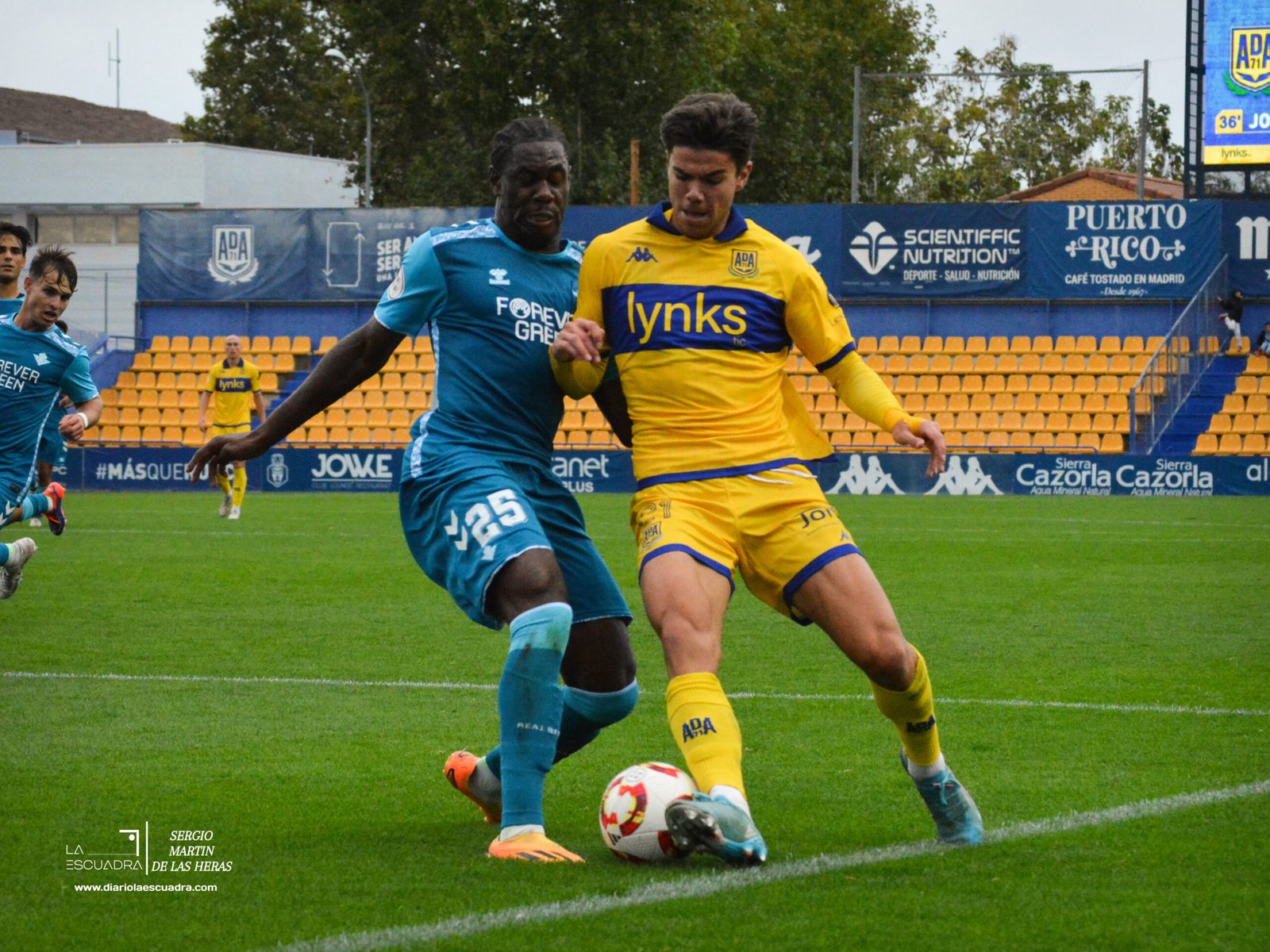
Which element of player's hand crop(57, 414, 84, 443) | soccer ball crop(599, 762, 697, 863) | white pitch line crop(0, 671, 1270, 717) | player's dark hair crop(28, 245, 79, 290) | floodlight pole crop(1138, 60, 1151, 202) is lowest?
white pitch line crop(0, 671, 1270, 717)

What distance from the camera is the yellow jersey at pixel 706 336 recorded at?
4.81 m

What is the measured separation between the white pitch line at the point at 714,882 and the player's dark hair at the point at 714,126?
1963 millimetres

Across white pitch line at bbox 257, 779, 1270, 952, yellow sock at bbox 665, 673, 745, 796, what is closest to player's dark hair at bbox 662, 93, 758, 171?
yellow sock at bbox 665, 673, 745, 796

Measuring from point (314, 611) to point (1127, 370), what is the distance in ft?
70.7

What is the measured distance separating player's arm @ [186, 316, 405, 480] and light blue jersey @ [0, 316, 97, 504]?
539 centimetres

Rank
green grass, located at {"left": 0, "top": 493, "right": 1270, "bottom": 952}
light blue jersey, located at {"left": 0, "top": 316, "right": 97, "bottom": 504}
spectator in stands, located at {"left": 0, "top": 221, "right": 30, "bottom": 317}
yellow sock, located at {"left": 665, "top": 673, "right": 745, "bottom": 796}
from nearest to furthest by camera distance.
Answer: green grass, located at {"left": 0, "top": 493, "right": 1270, "bottom": 952}
yellow sock, located at {"left": 665, "top": 673, "right": 745, "bottom": 796}
light blue jersey, located at {"left": 0, "top": 316, "right": 97, "bottom": 504}
spectator in stands, located at {"left": 0, "top": 221, "right": 30, "bottom": 317}

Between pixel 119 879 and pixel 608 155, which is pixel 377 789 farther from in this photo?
pixel 608 155

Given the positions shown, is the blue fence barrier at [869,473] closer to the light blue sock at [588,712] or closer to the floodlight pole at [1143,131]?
the floodlight pole at [1143,131]

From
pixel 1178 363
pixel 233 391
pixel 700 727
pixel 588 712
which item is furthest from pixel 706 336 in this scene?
pixel 1178 363

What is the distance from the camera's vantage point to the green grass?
397 centimetres

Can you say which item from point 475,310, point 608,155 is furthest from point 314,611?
point 608,155

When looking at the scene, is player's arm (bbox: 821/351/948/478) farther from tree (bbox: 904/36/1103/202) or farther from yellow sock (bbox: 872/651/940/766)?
tree (bbox: 904/36/1103/202)

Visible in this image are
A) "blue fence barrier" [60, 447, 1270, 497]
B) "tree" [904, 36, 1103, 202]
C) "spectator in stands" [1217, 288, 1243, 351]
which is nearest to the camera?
"blue fence barrier" [60, 447, 1270, 497]

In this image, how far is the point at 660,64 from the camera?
4266cm
